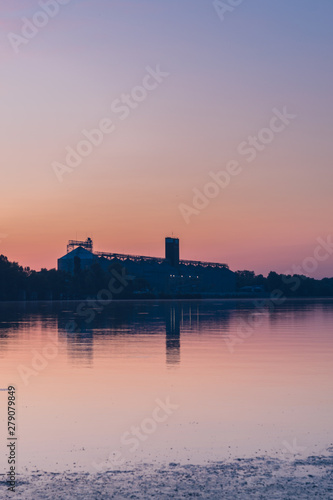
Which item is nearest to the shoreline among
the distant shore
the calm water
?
the distant shore

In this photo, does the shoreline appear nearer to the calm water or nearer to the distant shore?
the distant shore

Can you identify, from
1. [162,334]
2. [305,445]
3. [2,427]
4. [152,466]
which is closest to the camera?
[152,466]

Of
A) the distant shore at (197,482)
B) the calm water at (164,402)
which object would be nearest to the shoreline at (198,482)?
the distant shore at (197,482)

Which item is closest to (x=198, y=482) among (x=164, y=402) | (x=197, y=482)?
(x=197, y=482)

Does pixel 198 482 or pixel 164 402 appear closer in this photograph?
pixel 198 482

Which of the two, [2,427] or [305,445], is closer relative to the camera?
[305,445]

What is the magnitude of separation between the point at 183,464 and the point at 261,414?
19.4 ft

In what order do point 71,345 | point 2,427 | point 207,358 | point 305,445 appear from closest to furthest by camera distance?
point 305,445 → point 2,427 → point 207,358 → point 71,345

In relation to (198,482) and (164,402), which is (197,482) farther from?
(164,402)

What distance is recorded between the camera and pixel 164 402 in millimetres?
20688

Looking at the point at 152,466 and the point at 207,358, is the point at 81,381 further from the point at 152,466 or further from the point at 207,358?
the point at 152,466

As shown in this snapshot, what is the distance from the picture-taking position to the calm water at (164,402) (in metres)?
14.8

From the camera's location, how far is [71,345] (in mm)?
40250

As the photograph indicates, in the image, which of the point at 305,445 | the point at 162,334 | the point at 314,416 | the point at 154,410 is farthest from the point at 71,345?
the point at 305,445
